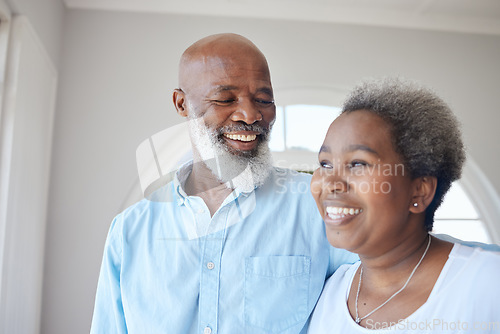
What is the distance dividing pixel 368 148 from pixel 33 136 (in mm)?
2753

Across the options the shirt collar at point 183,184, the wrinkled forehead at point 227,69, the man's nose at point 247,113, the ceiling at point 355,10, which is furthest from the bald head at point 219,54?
the ceiling at point 355,10

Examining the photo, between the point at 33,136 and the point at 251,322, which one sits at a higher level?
the point at 33,136

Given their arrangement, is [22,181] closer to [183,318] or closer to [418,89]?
[183,318]

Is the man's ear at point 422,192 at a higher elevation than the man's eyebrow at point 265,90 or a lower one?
lower

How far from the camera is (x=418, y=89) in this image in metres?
0.93

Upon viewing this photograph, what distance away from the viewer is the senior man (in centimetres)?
107

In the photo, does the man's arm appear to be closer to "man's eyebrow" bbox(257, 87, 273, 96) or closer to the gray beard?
the gray beard

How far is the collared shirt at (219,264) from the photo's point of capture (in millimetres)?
1062

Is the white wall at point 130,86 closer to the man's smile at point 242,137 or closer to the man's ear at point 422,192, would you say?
the man's smile at point 242,137

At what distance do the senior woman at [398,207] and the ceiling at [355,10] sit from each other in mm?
3072

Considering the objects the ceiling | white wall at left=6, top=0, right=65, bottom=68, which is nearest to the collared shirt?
white wall at left=6, top=0, right=65, bottom=68

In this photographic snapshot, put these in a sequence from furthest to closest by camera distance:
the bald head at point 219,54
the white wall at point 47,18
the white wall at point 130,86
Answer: the white wall at point 130,86, the white wall at point 47,18, the bald head at point 219,54

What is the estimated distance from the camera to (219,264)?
3.57ft

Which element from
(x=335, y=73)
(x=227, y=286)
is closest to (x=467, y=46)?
(x=335, y=73)
